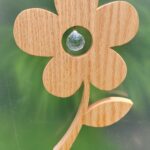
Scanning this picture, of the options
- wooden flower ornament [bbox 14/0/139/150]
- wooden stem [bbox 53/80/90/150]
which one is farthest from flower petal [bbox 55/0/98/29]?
wooden stem [bbox 53/80/90/150]

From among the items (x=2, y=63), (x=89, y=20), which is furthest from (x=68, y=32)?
(x=2, y=63)

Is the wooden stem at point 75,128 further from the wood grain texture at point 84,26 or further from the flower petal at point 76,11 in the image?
the flower petal at point 76,11

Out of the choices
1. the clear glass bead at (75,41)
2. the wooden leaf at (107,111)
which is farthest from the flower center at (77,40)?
the wooden leaf at (107,111)

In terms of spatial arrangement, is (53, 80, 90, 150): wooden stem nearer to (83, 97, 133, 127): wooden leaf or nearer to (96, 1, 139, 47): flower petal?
(83, 97, 133, 127): wooden leaf

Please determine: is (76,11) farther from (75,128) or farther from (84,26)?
(75,128)

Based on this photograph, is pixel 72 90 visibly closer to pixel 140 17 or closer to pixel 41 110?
pixel 41 110

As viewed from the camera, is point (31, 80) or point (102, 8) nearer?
point (102, 8)
